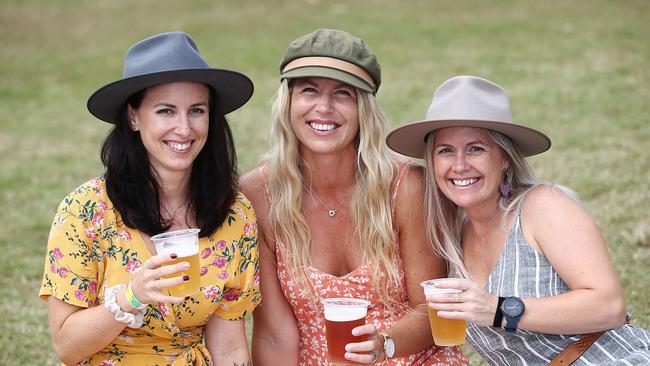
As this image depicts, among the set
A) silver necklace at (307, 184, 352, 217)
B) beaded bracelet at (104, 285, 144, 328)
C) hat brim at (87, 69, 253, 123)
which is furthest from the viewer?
silver necklace at (307, 184, 352, 217)

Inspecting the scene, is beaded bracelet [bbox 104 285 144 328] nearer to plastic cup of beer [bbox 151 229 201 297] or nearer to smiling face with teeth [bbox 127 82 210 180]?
plastic cup of beer [bbox 151 229 201 297]

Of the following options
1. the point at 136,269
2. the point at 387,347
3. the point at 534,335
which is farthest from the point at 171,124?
the point at 534,335

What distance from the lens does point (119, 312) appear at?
353cm

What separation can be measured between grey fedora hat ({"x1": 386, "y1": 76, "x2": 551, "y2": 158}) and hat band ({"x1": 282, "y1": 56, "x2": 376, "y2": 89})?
1.23ft

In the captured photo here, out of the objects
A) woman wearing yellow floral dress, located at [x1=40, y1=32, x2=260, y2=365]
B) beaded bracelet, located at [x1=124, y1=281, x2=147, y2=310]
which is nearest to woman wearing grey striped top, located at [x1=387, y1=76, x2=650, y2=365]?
woman wearing yellow floral dress, located at [x1=40, y1=32, x2=260, y2=365]

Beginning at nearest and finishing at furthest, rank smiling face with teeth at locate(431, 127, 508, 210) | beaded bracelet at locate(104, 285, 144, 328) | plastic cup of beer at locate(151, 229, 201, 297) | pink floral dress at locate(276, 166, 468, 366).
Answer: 1. plastic cup of beer at locate(151, 229, 201, 297)
2. beaded bracelet at locate(104, 285, 144, 328)
3. smiling face with teeth at locate(431, 127, 508, 210)
4. pink floral dress at locate(276, 166, 468, 366)

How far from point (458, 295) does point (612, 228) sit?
14.1 feet

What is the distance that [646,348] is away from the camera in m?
3.65

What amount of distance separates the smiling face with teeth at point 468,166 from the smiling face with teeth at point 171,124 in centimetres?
118

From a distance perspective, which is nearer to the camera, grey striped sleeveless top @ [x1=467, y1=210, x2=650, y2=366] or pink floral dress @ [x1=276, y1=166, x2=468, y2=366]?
grey striped sleeveless top @ [x1=467, y1=210, x2=650, y2=366]

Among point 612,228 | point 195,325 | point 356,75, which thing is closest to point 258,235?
point 195,325

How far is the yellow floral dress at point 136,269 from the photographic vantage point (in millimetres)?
3707

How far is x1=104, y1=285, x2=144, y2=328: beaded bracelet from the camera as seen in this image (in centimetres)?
353

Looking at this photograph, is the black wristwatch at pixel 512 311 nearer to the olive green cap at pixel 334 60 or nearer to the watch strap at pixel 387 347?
the watch strap at pixel 387 347
